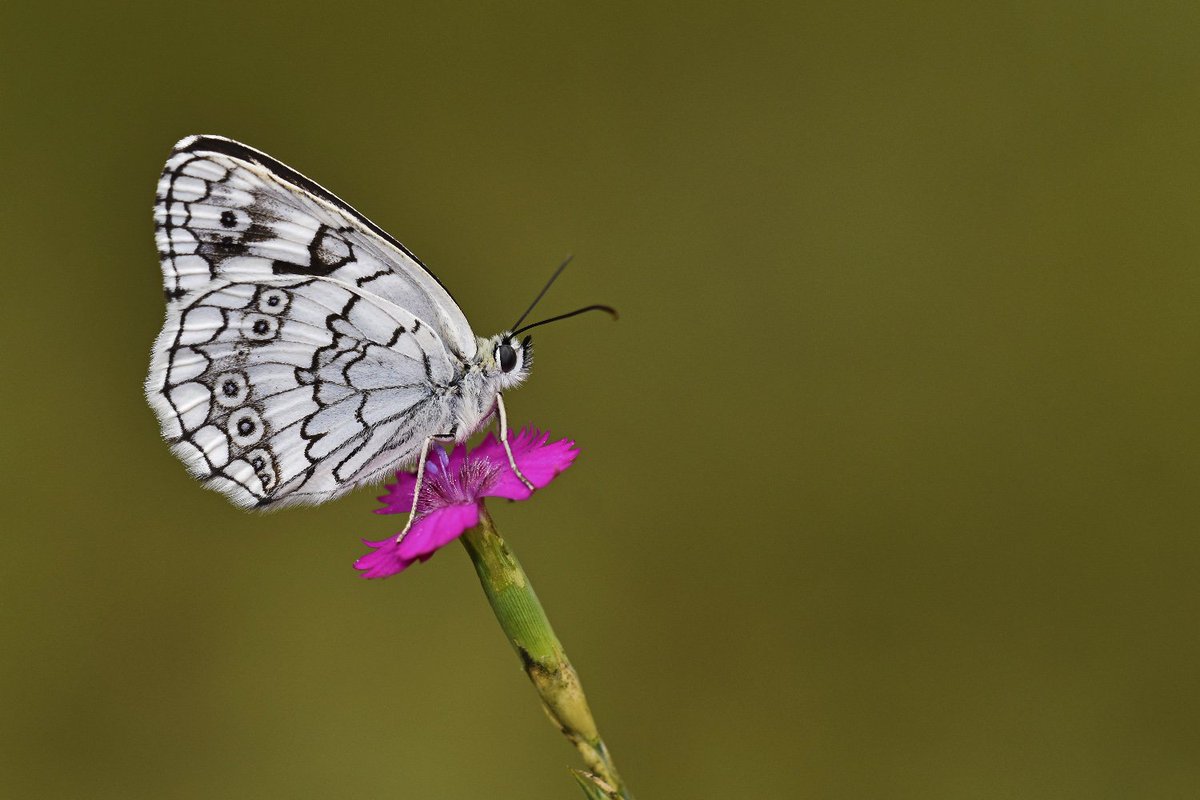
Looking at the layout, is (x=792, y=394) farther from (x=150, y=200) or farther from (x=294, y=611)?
(x=150, y=200)

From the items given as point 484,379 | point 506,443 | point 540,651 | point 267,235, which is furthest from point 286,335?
point 540,651

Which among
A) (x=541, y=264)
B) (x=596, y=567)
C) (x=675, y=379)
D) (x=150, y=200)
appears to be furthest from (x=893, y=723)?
(x=150, y=200)

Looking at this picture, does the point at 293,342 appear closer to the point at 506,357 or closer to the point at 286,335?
the point at 286,335

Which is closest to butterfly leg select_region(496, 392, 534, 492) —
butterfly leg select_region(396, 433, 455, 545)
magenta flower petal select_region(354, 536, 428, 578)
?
butterfly leg select_region(396, 433, 455, 545)

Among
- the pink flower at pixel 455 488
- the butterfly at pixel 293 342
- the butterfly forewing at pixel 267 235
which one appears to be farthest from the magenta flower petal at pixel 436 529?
the butterfly forewing at pixel 267 235

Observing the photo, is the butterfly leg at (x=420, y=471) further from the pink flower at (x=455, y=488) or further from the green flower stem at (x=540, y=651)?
the green flower stem at (x=540, y=651)

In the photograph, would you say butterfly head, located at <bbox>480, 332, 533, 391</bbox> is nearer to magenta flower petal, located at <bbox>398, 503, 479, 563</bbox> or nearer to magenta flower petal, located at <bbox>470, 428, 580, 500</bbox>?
magenta flower petal, located at <bbox>470, 428, 580, 500</bbox>
